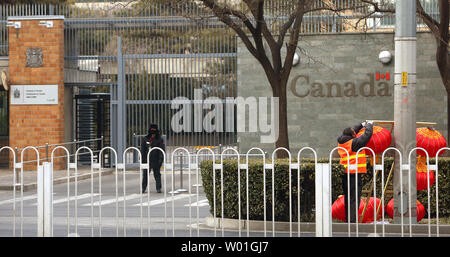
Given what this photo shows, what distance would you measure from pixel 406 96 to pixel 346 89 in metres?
13.9

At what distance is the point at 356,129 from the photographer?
12.3m

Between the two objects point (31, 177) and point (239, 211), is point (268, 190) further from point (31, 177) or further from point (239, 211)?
point (31, 177)

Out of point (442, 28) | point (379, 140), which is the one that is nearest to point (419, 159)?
point (379, 140)

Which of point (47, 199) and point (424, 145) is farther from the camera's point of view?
point (424, 145)

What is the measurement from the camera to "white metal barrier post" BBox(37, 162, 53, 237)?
33.3 ft

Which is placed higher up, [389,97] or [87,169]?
[389,97]

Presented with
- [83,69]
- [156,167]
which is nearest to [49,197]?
[156,167]

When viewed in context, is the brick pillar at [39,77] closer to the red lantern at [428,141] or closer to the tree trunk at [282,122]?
the tree trunk at [282,122]

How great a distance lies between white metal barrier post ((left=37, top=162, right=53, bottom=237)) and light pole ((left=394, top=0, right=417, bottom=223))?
16.1 feet

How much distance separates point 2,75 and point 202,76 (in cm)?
663

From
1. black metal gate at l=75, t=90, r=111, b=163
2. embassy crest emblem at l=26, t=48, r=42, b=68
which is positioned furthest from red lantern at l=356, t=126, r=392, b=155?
black metal gate at l=75, t=90, r=111, b=163

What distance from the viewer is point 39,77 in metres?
27.2

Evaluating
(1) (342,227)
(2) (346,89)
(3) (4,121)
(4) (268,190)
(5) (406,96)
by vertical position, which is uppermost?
(2) (346,89)

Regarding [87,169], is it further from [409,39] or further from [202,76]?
[409,39]
